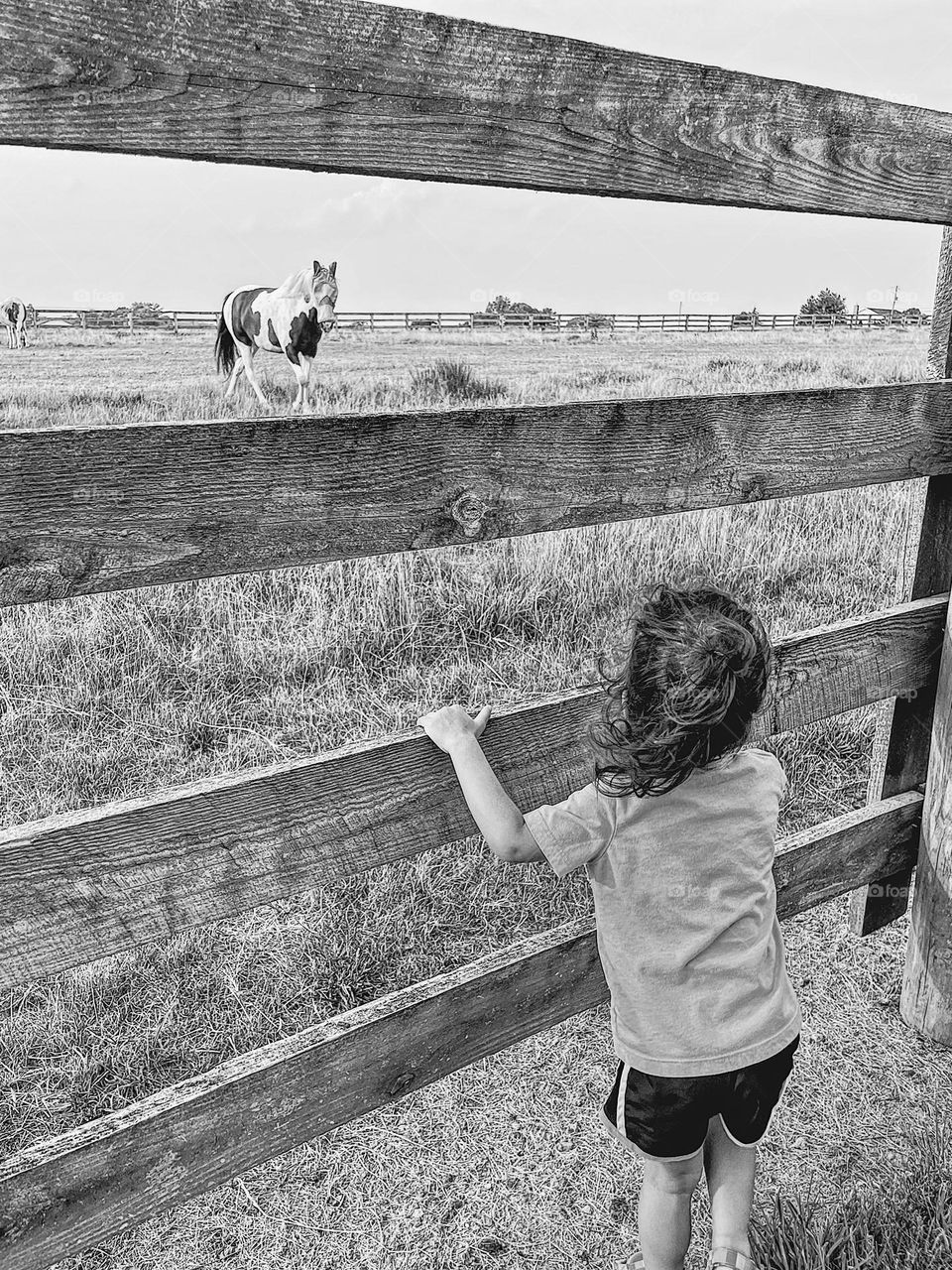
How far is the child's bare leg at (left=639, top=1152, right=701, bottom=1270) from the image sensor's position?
1783 mm

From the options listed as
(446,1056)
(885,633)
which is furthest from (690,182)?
(446,1056)

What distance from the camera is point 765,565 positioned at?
19.1 ft

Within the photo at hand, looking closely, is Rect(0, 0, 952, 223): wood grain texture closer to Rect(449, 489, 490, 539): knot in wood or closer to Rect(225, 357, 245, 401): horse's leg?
Rect(449, 489, 490, 539): knot in wood

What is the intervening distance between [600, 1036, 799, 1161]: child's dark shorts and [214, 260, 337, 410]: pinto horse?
37.2ft

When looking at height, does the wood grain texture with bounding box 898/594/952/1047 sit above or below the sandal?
above

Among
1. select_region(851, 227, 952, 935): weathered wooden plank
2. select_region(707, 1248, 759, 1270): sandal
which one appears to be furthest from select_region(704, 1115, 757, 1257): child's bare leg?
select_region(851, 227, 952, 935): weathered wooden plank

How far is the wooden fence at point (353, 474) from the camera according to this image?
49.9 inches

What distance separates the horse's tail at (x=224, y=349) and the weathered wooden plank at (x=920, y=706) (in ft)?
44.5

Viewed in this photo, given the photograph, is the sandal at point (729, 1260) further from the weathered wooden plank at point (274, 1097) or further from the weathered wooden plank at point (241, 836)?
the weathered wooden plank at point (241, 836)

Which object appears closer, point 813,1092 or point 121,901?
point 121,901

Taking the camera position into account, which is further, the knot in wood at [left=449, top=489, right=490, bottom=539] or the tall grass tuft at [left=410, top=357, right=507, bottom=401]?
the tall grass tuft at [left=410, top=357, right=507, bottom=401]

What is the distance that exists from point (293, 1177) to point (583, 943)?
854mm

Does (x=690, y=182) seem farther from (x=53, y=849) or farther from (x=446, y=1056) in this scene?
(x=446, y=1056)

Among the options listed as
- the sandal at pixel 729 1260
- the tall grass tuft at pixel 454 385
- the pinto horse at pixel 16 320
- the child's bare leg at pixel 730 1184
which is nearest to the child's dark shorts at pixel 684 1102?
the child's bare leg at pixel 730 1184
